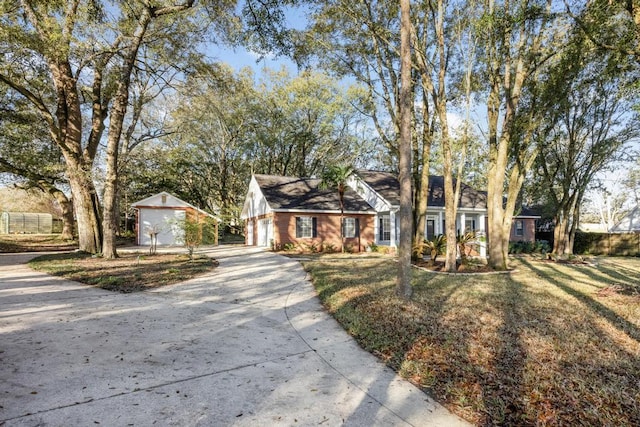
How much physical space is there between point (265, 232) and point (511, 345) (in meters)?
18.8

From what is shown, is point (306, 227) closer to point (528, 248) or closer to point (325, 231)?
point (325, 231)

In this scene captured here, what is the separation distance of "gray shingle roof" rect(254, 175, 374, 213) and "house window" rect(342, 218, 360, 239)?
73 cm

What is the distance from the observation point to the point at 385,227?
21812 millimetres

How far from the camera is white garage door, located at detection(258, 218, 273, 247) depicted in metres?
20.7

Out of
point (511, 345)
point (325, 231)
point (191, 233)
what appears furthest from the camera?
point (325, 231)

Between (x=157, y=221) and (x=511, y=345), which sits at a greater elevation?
(x=157, y=221)

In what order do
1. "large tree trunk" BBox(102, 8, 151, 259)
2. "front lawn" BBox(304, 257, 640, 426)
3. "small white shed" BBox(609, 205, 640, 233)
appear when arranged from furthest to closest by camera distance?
1. "small white shed" BBox(609, 205, 640, 233)
2. "large tree trunk" BBox(102, 8, 151, 259)
3. "front lawn" BBox(304, 257, 640, 426)

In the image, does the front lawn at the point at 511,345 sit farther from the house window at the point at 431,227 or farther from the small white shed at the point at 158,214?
the small white shed at the point at 158,214

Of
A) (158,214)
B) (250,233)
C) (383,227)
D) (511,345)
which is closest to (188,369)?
(511,345)

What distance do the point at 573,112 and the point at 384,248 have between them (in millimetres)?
12872

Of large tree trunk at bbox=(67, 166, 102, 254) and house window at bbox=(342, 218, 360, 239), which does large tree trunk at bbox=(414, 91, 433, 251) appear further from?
large tree trunk at bbox=(67, 166, 102, 254)

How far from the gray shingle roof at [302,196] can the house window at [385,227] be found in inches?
47.3

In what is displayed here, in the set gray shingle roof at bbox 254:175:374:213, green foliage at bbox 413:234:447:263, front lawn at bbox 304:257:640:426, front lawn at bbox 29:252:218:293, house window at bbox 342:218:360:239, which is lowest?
front lawn at bbox 304:257:640:426

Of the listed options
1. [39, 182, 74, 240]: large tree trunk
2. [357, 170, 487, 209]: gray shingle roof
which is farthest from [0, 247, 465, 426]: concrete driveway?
[39, 182, 74, 240]: large tree trunk
